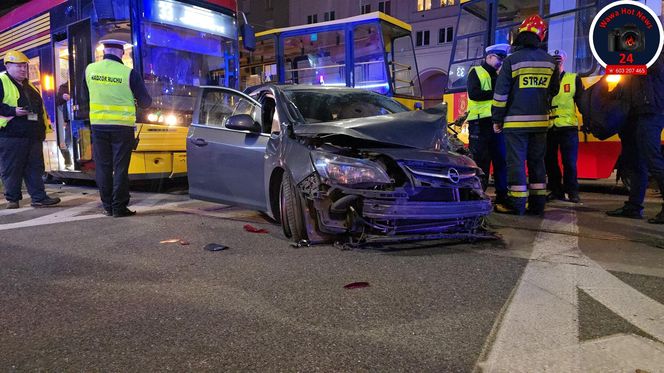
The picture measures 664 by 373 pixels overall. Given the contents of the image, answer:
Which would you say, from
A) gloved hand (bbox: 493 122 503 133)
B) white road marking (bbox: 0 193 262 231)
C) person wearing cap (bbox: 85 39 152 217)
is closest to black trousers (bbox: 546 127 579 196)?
gloved hand (bbox: 493 122 503 133)

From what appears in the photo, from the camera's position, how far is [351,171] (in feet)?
11.7

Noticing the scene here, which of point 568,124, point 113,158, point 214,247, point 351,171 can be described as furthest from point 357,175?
point 568,124

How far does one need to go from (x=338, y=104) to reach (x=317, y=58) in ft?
18.7

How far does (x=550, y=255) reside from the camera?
3775mm

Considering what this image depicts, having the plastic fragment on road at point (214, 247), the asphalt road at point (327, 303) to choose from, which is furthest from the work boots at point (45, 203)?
the plastic fragment on road at point (214, 247)

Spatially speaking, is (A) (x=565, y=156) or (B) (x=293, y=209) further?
(A) (x=565, y=156)

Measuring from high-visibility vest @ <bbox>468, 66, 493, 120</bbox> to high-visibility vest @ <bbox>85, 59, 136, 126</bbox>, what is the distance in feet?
13.7

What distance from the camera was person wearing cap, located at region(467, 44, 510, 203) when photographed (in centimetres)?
581

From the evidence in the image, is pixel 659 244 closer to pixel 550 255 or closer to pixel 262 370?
pixel 550 255

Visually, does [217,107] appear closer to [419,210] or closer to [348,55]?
[419,210]

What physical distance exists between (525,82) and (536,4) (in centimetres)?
325

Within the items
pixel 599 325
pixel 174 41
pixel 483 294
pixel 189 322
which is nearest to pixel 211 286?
pixel 189 322

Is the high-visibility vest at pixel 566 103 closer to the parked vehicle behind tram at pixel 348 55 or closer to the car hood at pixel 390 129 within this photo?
the car hood at pixel 390 129

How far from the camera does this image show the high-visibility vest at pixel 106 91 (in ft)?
17.8
